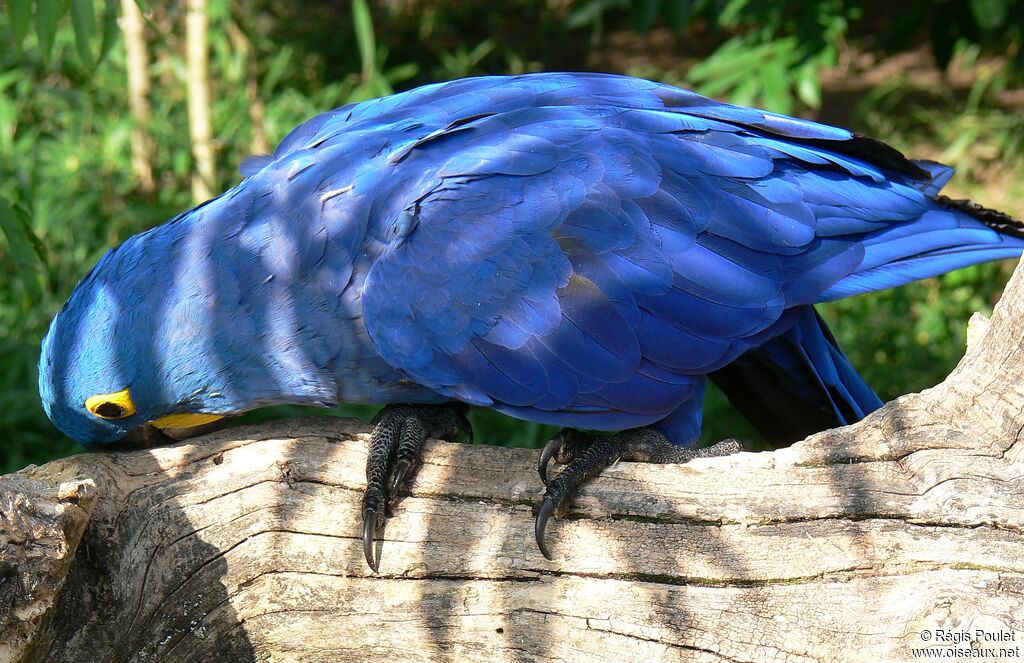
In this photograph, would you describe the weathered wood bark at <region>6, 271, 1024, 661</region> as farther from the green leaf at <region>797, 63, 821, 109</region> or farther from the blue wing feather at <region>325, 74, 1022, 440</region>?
the green leaf at <region>797, 63, 821, 109</region>

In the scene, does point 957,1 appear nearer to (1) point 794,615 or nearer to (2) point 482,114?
(2) point 482,114

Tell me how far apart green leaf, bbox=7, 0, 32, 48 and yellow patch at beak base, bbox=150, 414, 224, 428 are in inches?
34.7

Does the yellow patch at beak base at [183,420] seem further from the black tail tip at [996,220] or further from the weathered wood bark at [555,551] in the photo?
the black tail tip at [996,220]

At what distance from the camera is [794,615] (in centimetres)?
192

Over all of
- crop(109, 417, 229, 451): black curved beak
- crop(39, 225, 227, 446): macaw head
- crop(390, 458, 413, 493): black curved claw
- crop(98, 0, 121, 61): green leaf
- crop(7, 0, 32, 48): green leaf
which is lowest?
crop(109, 417, 229, 451): black curved beak

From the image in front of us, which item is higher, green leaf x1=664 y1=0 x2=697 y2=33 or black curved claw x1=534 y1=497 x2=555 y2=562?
green leaf x1=664 y1=0 x2=697 y2=33

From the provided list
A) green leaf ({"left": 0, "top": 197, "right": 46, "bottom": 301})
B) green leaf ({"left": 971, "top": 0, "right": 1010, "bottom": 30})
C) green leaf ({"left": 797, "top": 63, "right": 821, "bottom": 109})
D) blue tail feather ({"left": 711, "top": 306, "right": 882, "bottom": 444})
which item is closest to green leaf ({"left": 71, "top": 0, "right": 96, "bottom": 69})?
green leaf ({"left": 0, "top": 197, "right": 46, "bottom": 301})

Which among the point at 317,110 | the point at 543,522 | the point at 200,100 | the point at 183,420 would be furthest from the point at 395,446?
the point at 317,110

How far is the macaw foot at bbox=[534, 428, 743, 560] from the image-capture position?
210cm

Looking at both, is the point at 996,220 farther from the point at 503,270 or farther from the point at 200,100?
the point at 200,100

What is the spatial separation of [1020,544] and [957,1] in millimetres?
3607

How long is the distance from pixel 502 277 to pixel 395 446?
1.50ft

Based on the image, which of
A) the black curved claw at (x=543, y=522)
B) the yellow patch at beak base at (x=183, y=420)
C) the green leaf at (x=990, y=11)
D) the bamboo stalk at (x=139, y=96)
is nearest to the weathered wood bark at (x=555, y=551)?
the black curved claw at (x=543, y=522)

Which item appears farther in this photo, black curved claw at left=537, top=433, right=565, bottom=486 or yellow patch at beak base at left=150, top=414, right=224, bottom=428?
yellow patch at beak base at left=150, top=414, right=224, bottom=428
